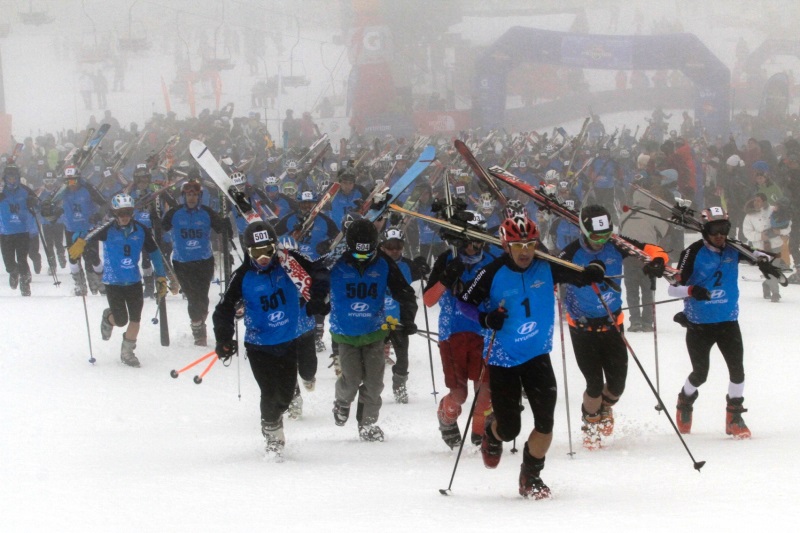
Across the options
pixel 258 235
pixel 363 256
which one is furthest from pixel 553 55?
pixel 258 235

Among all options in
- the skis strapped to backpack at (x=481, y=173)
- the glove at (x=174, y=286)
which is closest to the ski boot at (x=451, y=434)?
the skis strapped to backpack at (x=481, y=173)

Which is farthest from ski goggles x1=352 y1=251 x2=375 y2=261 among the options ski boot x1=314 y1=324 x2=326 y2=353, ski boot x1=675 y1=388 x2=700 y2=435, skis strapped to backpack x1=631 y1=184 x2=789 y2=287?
ski boot x1=314 y1=324 x2=326 y2=353

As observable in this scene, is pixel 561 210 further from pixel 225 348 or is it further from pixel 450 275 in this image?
pixel 225 348

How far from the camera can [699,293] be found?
7.56 metres

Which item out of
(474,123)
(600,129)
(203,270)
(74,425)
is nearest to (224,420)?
(74,425)

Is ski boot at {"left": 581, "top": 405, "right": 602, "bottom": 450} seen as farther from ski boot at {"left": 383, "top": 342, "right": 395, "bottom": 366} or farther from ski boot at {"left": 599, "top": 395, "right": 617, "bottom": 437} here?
ski boot at {"left": 383, "top": 342, "right": 395, "bottom": 366}

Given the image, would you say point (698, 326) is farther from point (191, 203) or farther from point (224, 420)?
point (191, 203)

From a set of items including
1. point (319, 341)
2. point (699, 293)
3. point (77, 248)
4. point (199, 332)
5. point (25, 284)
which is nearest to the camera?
point (699, 293)

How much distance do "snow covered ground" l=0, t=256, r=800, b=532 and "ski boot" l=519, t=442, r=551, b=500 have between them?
101 millimetres

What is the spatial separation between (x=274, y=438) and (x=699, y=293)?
338 cm

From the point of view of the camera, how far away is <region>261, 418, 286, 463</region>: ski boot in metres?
7.57

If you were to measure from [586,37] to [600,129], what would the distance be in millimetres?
4300

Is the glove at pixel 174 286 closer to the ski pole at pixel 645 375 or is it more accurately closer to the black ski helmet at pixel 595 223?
the ski pole at pixel 645 375

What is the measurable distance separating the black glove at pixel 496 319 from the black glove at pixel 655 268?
4.69 ft
